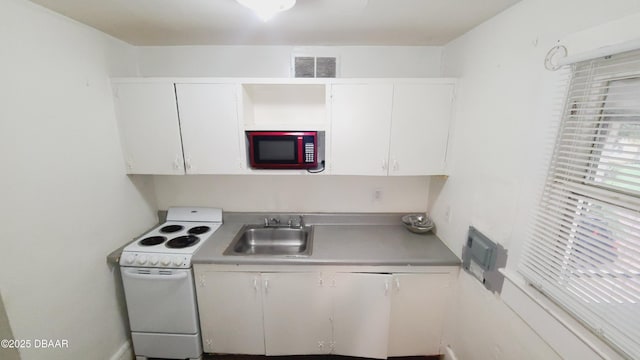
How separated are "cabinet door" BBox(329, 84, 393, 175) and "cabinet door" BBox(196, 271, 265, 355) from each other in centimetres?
104

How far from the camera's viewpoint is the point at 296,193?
2.18 meters

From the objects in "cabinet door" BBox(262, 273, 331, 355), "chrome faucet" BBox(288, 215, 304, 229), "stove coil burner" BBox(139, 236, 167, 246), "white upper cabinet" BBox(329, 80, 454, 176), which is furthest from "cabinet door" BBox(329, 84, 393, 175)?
"stove coil burner" BBox(139, 236, 167, 246)

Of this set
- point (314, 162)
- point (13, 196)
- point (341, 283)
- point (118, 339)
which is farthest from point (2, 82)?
point (341, 283)

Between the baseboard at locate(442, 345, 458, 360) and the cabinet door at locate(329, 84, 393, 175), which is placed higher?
the cabinet door at locate(329, 84, 393, 175)

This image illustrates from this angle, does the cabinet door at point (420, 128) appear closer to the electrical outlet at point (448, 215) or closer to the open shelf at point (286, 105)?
the electrical outlet at point (448, 215)

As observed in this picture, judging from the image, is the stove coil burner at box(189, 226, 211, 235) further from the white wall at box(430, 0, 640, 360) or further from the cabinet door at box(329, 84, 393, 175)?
the white wall at box(430, 0, 640, 360)

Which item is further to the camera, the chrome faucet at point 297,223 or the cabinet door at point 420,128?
the chrome faucet at point 297,223

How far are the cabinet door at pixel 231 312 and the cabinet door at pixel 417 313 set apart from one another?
97cm

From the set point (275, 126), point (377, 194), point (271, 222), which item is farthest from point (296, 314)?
point (275, 126)

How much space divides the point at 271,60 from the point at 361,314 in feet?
6.62

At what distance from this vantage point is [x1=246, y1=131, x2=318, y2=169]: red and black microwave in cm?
172

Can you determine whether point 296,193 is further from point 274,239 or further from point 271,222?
point 274,239

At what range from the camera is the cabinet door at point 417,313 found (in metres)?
1.67

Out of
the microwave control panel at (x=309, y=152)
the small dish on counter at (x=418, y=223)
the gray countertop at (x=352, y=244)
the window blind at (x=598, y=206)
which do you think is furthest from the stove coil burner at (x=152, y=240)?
the window blind at (x=598, y=206)
